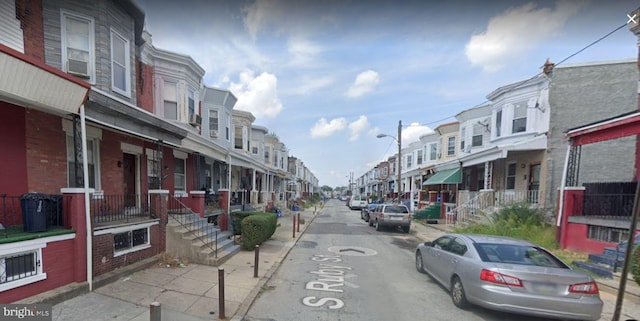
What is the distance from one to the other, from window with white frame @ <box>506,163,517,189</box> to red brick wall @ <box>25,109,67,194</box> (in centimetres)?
1840

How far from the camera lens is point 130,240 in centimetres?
650

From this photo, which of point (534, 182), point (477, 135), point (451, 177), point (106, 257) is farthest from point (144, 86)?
point (477, 135)

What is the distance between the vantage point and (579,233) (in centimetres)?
841

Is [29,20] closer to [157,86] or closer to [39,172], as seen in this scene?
[39,172]

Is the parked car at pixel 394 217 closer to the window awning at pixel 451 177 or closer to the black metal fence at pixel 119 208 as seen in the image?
the window awning at pixel 451 177

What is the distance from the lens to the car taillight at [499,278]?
412cm

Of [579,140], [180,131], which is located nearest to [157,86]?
[180,131]

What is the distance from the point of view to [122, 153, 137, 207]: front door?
26.7 ft

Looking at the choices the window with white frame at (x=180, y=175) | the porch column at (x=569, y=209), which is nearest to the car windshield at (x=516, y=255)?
the porch column at (x=569, y=209)

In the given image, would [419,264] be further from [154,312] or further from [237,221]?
[237,221]

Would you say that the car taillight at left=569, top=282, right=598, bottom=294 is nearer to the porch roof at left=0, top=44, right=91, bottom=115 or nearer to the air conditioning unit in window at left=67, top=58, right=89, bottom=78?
the porch roof at left=0, top=44, right=91, bottom=115

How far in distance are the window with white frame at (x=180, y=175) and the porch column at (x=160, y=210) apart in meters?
3.16

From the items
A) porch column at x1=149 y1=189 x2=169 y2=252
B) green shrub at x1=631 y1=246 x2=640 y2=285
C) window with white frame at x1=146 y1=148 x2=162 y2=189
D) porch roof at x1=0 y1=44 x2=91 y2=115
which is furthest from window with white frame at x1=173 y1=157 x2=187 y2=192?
green shrub at x1=631 y1=246 x2=640 y2=285

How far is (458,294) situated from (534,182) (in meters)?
11.4
